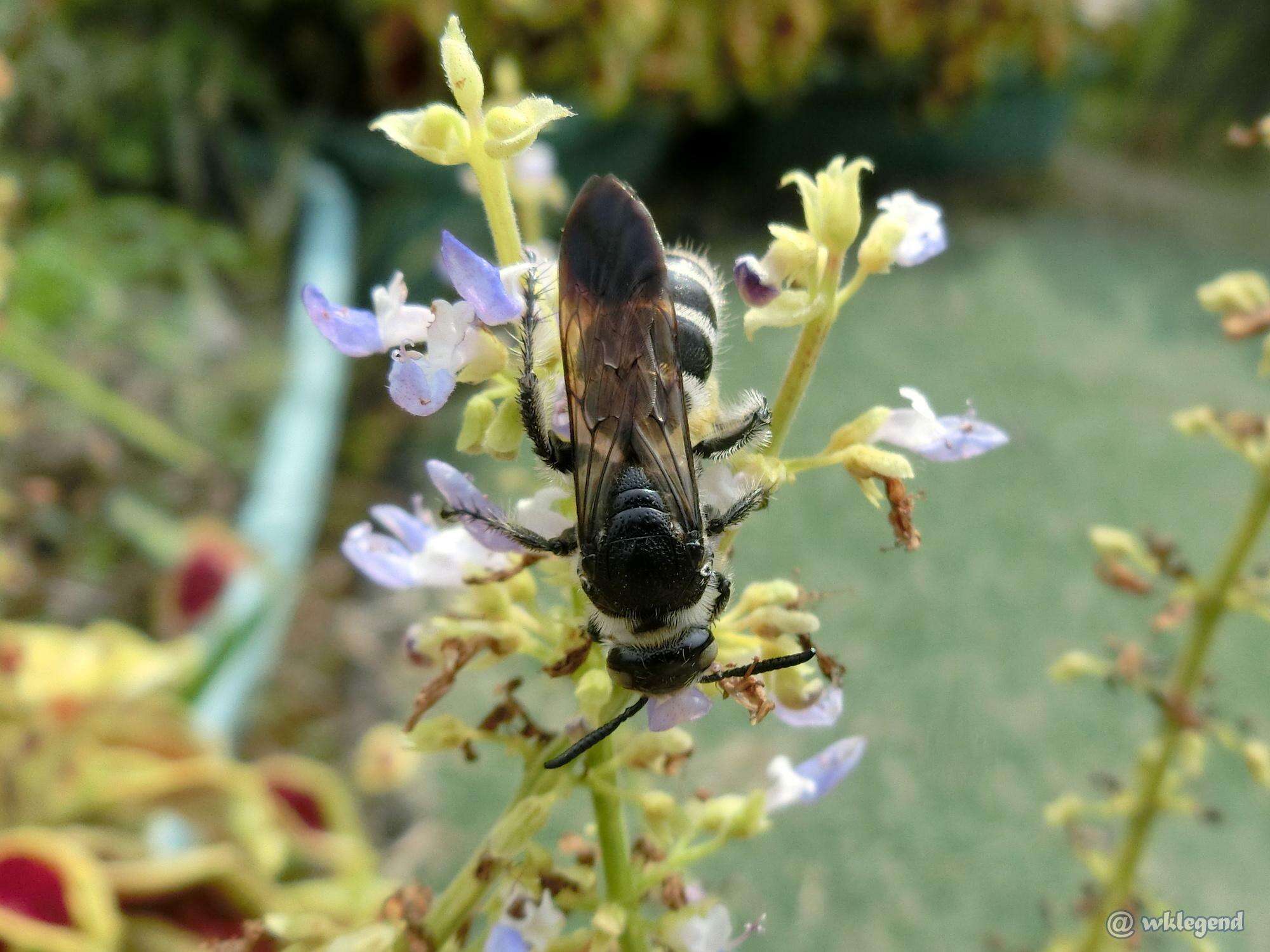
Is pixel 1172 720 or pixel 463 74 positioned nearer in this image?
pixel 463 74

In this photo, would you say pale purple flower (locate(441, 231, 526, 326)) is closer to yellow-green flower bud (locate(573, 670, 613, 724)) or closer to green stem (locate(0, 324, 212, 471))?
yellow-green flower bud (locate(573, 670, 613, 724))

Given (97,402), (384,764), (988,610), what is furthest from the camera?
(988,610)

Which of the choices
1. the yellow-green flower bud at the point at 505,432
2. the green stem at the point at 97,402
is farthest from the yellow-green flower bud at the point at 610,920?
the green stem at the point at 97,402

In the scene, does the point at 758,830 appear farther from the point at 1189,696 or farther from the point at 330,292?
the point at 330,292

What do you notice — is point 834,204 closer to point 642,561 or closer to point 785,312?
point 785,312

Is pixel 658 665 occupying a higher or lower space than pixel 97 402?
higher

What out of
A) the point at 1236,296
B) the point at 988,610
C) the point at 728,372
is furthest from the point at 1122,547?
the point at 728,372

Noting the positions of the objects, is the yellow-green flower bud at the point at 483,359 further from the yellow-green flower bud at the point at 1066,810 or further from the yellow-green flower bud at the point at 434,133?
the yellow-green flower bud at the point at 1066,810

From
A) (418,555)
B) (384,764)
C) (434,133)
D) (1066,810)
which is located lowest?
(384,764)

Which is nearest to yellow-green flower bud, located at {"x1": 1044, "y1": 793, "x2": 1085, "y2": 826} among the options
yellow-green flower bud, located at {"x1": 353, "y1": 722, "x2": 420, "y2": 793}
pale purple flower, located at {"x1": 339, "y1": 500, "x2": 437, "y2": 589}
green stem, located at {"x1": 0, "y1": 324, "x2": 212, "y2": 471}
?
pale purple flower, located at {"x1": 339, "y1": 500, "x2": 437, "y2": 589}
